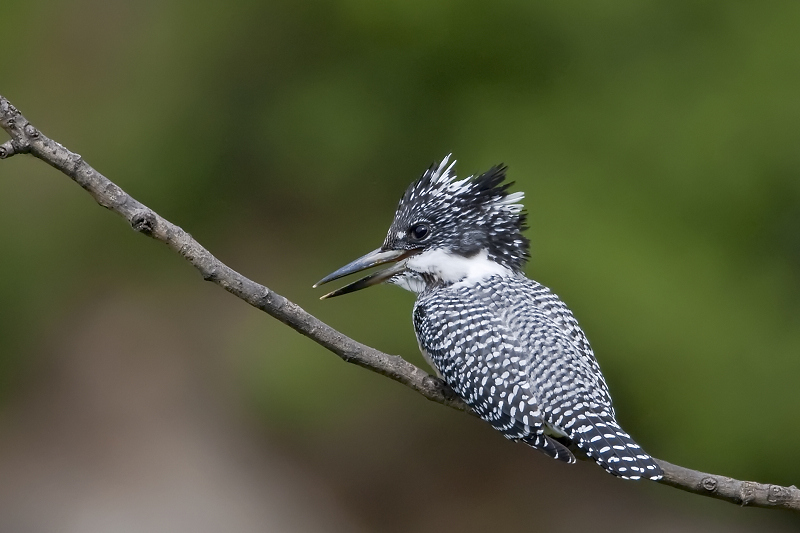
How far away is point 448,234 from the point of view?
2.47m

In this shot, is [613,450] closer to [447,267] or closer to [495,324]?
[495,324]

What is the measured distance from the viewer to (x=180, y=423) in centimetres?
459

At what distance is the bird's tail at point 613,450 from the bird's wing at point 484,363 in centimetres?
6

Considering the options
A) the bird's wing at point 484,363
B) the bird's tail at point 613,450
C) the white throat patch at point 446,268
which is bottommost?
the bird's tail at point 613,450

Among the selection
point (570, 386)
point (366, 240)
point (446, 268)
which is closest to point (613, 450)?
point (570, 386)

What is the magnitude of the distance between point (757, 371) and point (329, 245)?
6.67ft

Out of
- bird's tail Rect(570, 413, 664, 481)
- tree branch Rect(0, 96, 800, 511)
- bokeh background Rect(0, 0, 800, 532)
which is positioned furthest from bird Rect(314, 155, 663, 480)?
bokeh background Rect(0, 0, 800, 532)

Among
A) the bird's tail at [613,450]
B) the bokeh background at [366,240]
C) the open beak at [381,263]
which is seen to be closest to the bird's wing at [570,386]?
the bird's tail at [613,450]

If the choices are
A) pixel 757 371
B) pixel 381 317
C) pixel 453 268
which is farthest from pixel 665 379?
pixel 453 268

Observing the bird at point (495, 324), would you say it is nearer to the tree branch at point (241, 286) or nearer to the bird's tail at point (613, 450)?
the bird's tail at point (613, 450)

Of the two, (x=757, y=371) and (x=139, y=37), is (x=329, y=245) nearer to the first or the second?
(x=139, y=37)

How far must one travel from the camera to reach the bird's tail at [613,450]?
1869 millimetres

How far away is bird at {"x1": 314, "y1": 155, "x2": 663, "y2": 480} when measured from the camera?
204 centimetres

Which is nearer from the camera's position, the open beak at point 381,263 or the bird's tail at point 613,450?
the bird's tail at point 613,450
